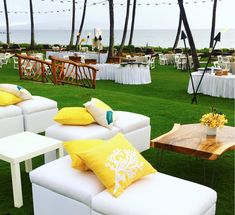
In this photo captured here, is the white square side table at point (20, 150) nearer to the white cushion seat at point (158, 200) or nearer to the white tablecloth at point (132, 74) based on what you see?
the white cushion seat at point (158, 200)

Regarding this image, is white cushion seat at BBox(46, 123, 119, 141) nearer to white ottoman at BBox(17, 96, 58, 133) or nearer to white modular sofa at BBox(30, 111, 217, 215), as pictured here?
white modular sofa at BBox(30, 111, 217, 215)

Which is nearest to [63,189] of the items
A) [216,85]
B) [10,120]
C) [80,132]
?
[80,132]

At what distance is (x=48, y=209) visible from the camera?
261 centimetres

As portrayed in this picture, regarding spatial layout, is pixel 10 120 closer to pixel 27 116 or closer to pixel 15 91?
pixel 27 116

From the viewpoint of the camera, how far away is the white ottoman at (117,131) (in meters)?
3.59

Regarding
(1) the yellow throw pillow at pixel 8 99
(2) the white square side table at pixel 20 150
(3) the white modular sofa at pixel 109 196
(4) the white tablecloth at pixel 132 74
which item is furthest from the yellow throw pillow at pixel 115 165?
(4) the white tablecloth at pixel 132 74

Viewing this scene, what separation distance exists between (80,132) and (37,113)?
1538 mm

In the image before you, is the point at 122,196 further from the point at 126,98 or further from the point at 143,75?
the point at 143,75

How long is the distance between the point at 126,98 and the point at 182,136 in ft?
13.2

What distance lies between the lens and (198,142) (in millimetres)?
3418

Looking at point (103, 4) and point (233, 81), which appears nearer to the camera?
point (233, 81)

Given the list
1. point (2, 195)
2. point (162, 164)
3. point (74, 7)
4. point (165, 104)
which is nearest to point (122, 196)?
point (2, 195)

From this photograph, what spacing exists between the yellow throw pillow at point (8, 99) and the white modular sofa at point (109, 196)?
217cm

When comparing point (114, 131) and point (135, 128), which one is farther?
point (135, 128)
